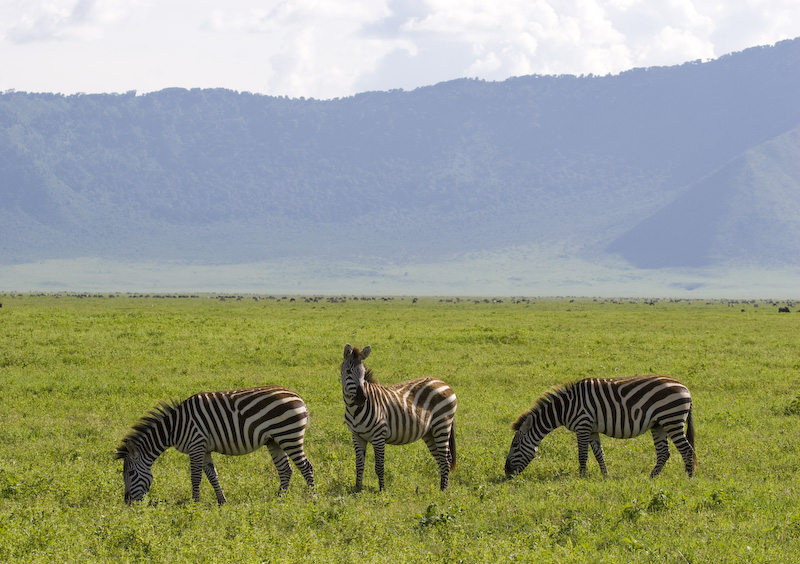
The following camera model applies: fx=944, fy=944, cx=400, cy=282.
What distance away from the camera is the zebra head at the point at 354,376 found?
12.9m

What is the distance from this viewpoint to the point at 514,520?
40.0 feet

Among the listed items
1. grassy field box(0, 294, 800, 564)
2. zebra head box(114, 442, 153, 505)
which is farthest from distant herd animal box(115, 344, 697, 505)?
grassy field box(0, 294, 800, 564)

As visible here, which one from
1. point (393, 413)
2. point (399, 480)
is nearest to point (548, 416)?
point (399, 480)

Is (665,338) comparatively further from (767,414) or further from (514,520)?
(514,520)

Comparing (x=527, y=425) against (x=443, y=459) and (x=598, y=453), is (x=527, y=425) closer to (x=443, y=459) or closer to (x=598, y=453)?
(x=598, y=453)

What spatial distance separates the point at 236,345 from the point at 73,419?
43.0 feet

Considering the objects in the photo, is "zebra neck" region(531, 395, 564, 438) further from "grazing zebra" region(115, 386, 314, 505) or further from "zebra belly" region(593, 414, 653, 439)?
"grazing zebra" region(115, 386, 314, 505)

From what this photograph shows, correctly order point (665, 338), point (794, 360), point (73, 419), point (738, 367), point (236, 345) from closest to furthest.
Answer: point (73, 419)
point (738, 367)
point (794, 360)
point (236, 345)
point (665, 338)

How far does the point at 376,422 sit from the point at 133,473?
3.38 m

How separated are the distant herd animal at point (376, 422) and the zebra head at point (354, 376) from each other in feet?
0.05

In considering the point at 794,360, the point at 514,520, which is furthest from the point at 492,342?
the point at 514,520

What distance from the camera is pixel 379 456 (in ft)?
44.6

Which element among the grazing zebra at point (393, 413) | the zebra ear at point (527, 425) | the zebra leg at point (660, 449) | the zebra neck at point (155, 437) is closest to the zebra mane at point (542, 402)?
the zebra ear at point (527, 425)

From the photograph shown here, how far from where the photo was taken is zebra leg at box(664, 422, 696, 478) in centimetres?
1456
